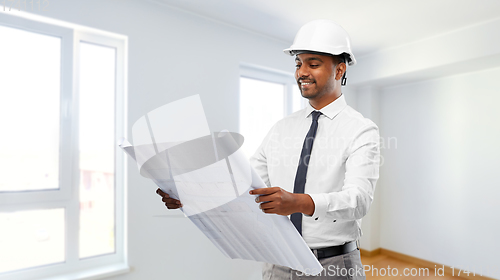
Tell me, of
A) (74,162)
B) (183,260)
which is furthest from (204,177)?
(183,260)

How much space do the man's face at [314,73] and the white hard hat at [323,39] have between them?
0.04 meters

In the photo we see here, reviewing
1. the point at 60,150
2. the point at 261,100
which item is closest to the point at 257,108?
the point at 261,100

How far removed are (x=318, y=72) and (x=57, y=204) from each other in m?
1.94

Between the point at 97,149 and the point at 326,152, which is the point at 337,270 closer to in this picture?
the point at 326,152

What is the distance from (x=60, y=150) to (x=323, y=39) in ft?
6.23

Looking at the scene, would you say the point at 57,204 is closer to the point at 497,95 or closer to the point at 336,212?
the point at 336,212

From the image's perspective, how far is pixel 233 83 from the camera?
2883mm

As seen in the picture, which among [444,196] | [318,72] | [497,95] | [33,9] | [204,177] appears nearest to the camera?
[204,177]

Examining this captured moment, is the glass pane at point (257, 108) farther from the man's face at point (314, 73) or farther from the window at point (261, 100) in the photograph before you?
the man's face at point (314, 73)

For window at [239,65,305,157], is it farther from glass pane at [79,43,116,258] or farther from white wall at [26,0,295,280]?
glass pane at [79,43,116,258]

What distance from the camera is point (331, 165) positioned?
118 cm

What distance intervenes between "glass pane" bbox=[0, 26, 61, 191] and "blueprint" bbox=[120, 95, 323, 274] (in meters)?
1.58

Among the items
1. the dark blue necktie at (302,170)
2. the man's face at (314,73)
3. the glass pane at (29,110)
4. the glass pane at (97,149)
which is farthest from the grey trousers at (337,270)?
the glass pane at (29,110)

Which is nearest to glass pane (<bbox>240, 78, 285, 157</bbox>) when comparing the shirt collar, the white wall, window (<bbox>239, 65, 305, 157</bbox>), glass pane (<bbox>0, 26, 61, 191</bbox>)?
window (<bbox>239, 65, 305, 157</bbox>)
